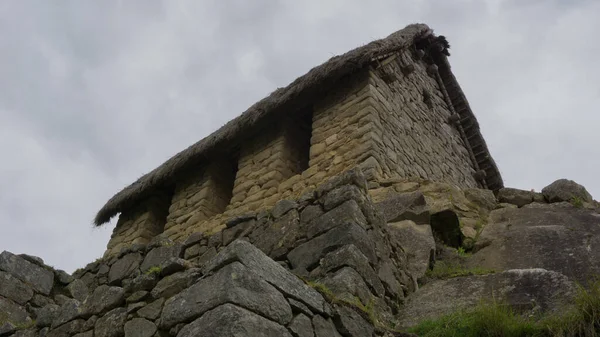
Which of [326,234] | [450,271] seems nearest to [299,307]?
[326,234]

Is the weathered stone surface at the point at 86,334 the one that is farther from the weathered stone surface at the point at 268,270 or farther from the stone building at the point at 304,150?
the stone building at the point at 304,150

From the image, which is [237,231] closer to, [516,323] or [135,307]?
[135,307]

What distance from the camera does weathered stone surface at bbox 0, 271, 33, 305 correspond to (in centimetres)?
538

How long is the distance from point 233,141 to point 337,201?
4.44m

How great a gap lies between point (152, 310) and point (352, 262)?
116 cm

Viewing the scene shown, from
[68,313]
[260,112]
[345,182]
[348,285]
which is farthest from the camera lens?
[260,112]

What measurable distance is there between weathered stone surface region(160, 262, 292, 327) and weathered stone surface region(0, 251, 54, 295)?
123 inches

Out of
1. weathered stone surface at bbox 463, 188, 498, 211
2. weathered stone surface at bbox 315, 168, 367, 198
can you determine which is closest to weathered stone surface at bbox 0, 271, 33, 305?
weathered stone surface at bbox 315, 168, 367, 198

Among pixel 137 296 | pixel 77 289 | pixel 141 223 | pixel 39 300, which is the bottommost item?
pixel 137 296

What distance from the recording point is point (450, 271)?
14.6ft

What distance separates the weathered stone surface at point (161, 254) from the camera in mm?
5214

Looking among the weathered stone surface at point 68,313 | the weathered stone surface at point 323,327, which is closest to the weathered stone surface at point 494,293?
the weathered stone surface at point 323,327

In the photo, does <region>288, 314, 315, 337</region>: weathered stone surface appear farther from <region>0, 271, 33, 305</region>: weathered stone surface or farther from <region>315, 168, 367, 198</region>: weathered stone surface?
<region>0, 271, 33, 305</region>: weathered stone surface

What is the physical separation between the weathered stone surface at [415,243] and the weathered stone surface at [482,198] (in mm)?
1170
